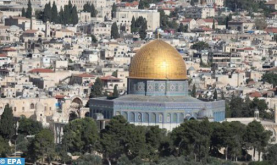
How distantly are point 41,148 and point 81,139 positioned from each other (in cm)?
283

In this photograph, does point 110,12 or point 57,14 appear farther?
point 110,12

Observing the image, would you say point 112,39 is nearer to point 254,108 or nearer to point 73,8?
point 73,8

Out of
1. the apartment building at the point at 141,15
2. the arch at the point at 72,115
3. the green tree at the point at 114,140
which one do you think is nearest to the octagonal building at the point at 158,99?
the arch at the point at 72,115

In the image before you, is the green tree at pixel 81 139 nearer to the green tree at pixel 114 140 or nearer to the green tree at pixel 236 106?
the green tree at pixel 114 140

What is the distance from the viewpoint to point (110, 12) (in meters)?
149

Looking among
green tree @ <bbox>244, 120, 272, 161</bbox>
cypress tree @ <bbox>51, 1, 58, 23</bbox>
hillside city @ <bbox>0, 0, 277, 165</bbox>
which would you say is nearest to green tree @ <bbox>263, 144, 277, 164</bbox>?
hillside city @ <bbox>0, 0, 277, 165</bbox>

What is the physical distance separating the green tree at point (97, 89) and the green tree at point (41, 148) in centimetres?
2008

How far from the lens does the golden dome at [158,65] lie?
75.1 metres

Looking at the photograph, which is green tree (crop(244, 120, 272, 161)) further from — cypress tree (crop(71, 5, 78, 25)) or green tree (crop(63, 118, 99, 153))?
cypress tree (crop(71, 5, 78, 25))

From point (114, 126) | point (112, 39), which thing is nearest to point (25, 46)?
point (112, 39)

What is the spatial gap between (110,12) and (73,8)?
339 inches

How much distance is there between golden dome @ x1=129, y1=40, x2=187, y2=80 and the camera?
7512 cm

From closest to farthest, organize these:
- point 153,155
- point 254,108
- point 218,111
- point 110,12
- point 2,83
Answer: point 153,155 → point 218,111 → point 254,108 → point 2,83 → point 110,12

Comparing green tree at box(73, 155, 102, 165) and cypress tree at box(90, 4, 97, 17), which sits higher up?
cypress tree at box(90, 4, 97, 17)
